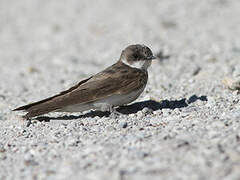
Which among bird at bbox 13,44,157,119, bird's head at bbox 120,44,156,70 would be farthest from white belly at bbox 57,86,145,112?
bird's head at bbox 120,44,156,70

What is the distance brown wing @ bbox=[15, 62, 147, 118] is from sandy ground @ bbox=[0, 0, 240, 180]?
229 mm

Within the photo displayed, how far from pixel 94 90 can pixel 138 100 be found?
49.9 inches

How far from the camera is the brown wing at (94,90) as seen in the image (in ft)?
22.6

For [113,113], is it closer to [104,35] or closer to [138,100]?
[138,100]

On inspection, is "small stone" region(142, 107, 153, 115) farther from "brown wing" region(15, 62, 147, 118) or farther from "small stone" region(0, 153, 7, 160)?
"small stone" region(0, 153, 7, 160)

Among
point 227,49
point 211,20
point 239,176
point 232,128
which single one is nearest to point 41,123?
point 232,128

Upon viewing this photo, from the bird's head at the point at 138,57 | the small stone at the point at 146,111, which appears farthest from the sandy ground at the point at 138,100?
the bird's head at the point at 138,57

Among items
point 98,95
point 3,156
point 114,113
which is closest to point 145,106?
point 114,113

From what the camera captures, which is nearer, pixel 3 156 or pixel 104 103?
pixel 3 156

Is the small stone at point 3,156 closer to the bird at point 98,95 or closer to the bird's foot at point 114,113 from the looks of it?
the bird at point 98,95

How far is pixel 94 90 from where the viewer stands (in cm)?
694

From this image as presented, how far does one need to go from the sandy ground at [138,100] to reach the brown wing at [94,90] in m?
0.23

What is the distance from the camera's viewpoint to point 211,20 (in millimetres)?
14258

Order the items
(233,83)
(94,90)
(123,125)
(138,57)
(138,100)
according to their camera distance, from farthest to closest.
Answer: (138,100) → (233,83) → (138,57) → (94,90) → (123,125)
